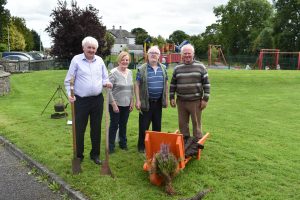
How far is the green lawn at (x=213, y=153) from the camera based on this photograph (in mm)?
5312

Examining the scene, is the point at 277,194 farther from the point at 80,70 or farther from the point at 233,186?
the point at 80,70

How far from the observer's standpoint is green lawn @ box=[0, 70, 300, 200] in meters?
5.31

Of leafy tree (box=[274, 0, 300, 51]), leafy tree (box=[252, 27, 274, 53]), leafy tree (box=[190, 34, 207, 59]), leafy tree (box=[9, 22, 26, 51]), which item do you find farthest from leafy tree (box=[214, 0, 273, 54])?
leafy tree (box=[9, 22, 26, 51])

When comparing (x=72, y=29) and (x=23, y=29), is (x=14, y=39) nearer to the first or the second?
(x=23, y=29)

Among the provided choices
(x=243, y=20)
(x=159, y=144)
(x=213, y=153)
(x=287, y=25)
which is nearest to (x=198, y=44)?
(x=243, y=20)

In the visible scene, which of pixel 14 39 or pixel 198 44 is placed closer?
pixel 14 39

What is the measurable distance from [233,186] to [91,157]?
2474 millimetres

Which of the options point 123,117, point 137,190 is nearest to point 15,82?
point 123,117

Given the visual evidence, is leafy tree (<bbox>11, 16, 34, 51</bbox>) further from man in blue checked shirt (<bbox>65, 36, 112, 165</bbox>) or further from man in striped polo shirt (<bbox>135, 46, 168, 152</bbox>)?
man in blue checked shirt (<bbox>65, 36, 112, 165</bbox>)

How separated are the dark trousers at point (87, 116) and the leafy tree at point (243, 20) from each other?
7210cm

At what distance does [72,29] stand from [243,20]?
56814mm

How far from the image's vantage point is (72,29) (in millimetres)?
26734

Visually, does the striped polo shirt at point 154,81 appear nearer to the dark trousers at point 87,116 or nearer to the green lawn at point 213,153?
the dark trousers at point 87,116

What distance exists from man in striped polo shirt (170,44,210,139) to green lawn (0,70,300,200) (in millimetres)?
871
